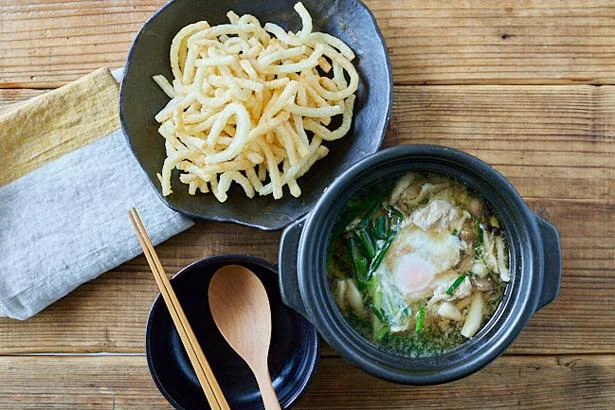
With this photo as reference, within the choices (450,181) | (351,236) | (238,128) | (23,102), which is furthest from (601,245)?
(23,102)

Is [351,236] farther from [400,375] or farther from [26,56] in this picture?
[26,56]

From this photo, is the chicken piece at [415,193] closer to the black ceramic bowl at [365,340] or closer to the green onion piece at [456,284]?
the black ceramic bowl at [365,340]

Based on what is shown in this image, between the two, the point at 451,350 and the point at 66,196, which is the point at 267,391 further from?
the point at 66,196

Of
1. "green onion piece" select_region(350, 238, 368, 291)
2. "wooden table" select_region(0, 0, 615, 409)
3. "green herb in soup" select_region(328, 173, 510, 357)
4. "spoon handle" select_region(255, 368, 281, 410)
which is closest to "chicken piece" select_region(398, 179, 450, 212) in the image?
"green herb in soup" select_region(328, 173, 510, 357)

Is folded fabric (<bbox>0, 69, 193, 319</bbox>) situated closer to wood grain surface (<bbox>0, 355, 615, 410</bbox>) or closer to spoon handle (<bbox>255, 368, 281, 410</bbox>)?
wood grain surface (<bbox>0, 355, 615, 410</bbox>)

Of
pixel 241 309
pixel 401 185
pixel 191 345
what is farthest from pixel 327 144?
pixel 191 345

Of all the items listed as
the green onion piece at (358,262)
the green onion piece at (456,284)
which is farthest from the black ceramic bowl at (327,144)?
the green onion piece at (456,284)
